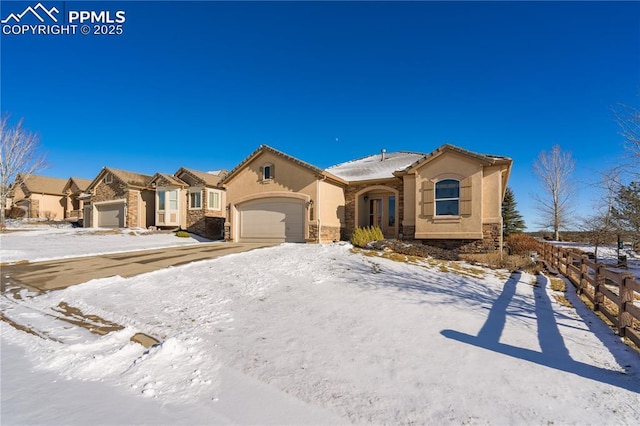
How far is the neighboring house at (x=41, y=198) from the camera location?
32594 mm

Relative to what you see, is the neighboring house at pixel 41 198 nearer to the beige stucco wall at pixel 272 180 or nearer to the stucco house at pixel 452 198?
the beige stucco wall at pixel 272 180

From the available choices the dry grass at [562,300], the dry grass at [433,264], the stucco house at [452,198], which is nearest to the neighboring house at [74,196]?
the stucco house at [452,198]

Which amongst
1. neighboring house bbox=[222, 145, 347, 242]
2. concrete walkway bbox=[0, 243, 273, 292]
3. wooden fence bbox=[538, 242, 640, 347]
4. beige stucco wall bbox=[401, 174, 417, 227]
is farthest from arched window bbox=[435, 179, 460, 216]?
concrete walkway bbox=[0, 243, 273, 292]

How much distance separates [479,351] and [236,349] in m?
3.29

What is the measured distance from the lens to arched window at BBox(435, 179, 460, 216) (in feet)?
45.2

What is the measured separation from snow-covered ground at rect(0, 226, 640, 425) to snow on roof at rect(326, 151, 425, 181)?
1183cm

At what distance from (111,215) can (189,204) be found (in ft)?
26.3

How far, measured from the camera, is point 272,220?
17.2 m

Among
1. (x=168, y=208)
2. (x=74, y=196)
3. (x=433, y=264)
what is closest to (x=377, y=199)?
(x=433, y=264)

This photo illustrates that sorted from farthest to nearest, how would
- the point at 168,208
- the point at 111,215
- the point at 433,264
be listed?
the point at 111,215, the point at 168,208, the point at 433,264

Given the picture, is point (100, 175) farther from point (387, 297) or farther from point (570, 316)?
point (570, 316)

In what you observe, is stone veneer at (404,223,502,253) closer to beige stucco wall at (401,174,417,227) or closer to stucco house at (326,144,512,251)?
stucco house at (326,144,512,251)

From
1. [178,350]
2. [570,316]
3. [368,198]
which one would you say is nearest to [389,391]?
[178,350]

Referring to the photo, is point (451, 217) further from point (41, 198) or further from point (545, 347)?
point (41, 198)
